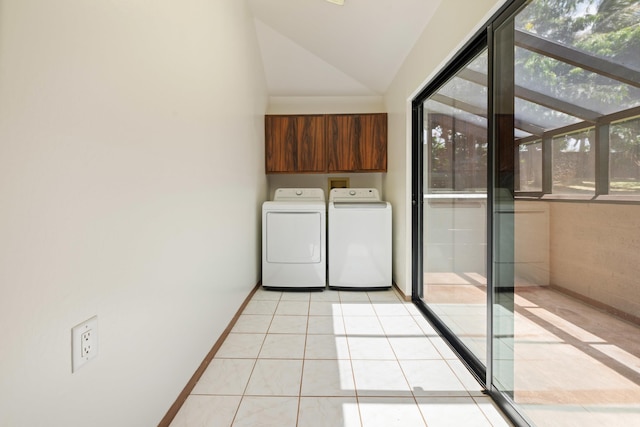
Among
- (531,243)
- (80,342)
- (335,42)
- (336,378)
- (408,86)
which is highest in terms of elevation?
(335,42)

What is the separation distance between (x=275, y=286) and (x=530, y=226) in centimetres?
250

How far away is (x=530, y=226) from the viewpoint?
1301 millimetres

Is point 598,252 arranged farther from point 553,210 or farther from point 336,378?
point 336,378

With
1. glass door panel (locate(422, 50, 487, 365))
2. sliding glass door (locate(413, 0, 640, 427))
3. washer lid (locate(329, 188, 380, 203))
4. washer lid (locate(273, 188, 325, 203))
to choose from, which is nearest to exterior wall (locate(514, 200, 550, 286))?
sliding glass door (locate(413, 0, 640, 427))

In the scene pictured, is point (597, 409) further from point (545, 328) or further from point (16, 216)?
point (16, 216)

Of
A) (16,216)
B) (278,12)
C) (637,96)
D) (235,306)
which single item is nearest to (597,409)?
(637,96)

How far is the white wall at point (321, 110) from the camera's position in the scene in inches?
159

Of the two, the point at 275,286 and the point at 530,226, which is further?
the point at 275,286

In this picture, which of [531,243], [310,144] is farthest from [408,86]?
[531,243]

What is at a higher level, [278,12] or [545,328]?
[278,12]

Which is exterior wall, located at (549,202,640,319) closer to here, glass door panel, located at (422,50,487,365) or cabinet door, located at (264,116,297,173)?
glass door panel, located at (422,50,487,365)

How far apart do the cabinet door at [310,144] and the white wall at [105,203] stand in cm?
180

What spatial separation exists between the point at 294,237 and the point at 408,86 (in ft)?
5.88

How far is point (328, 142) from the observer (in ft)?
11.9
